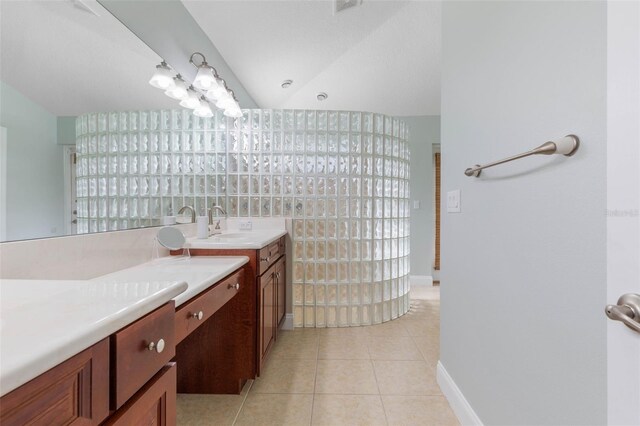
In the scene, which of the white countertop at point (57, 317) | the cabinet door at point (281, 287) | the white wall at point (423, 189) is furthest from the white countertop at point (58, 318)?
the white wall at point (423, 189)

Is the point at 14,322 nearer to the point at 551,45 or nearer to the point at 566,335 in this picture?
the point at 566,335

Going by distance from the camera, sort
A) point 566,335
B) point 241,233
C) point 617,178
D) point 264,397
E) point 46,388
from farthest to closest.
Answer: point 241,233 < point 264,397 < point 566,335 < point 617,178 < point 46,388

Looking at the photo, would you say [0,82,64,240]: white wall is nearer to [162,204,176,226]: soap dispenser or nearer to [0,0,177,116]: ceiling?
[0,0,177,116]: ceiling

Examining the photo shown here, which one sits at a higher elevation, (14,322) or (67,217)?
(67,217)

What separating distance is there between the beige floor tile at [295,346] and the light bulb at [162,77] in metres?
1.85

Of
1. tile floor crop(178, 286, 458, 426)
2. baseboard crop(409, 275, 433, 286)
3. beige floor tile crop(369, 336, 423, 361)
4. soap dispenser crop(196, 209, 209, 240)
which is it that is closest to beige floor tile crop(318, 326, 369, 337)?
tile floor crop(178, 286, 458, 426)

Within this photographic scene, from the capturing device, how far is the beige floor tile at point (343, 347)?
2047 mm

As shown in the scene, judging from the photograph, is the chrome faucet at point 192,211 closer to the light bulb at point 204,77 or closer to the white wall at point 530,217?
the light bulb at point 204,77

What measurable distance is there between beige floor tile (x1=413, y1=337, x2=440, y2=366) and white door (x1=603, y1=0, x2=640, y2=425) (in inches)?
64.9

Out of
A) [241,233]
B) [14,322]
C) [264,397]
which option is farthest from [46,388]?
[241,233]

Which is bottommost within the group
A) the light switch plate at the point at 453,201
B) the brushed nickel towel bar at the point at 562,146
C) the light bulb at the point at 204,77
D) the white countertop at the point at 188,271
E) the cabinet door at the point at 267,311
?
the cabinet door at the point at 267,311

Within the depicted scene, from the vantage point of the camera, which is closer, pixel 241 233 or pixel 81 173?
pixel 81 173

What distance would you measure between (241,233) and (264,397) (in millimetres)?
1187

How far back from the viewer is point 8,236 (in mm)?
839
